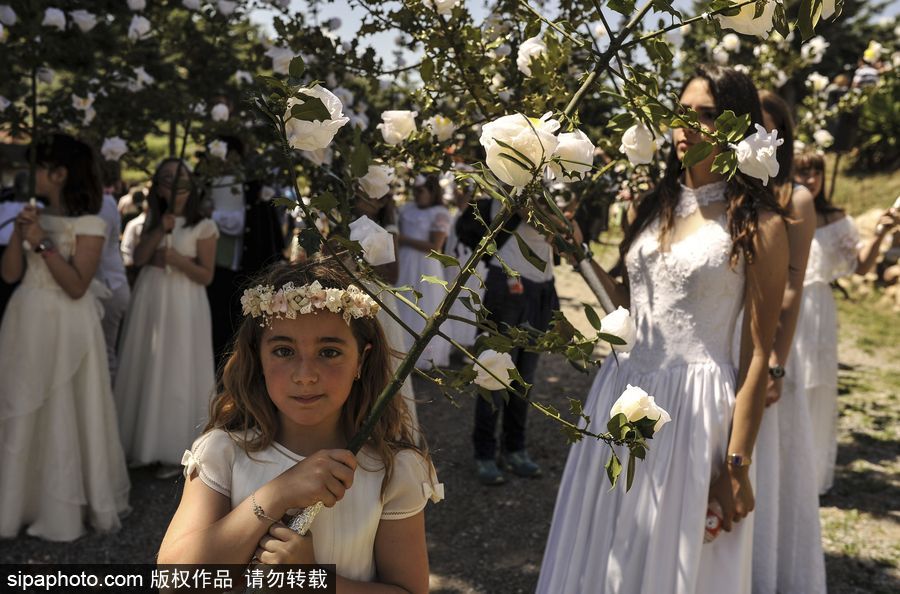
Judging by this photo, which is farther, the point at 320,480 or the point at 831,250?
the point at 831,250

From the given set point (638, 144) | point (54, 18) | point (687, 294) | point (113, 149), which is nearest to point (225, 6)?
point (54, 18)

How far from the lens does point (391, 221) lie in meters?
5.41

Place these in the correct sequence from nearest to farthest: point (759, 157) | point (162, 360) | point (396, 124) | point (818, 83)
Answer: point (759, 157)
point (396, 124)
point (162, 360)
point (818, 83)

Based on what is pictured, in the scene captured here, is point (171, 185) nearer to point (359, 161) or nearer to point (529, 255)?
point (359, 161)

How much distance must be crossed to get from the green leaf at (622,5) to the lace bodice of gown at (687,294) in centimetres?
143

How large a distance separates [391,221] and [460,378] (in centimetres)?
397

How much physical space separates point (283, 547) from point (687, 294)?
1.65m

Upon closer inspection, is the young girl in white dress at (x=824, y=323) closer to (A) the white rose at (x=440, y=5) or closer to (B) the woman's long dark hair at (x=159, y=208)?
(A) the white rose at (x=440, y=5)

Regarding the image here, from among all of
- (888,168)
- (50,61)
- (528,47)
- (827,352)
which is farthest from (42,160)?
(888,168)

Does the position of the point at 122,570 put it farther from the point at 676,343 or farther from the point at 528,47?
the point at 528,47

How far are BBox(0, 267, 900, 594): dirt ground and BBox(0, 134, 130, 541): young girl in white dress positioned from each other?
0.16 meters

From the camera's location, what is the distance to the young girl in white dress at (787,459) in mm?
3170

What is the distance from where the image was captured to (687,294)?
276cm

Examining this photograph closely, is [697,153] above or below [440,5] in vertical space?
below
